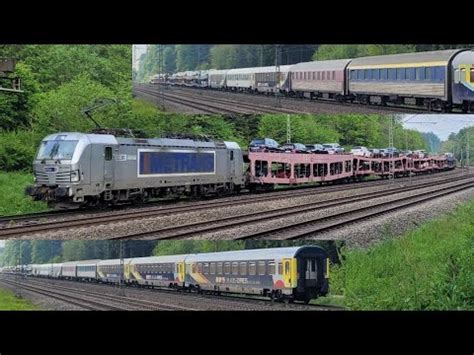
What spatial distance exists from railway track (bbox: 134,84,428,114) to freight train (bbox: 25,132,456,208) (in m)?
0.70

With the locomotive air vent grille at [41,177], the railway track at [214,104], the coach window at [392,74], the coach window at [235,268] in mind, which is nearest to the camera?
the locomotive air vent grille at [41,177]

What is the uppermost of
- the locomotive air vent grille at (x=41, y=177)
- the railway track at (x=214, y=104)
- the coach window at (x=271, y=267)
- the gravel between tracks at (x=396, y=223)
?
the railway track at (x=214, y=104)

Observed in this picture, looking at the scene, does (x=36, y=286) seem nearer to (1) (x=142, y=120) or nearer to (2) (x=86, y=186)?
(2) (x=86, y=186)

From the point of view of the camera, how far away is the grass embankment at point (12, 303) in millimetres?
10453

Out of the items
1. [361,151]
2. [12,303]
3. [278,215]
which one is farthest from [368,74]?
[12,303]

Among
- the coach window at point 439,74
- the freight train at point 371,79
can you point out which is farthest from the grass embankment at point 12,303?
the coach window at point 439,74

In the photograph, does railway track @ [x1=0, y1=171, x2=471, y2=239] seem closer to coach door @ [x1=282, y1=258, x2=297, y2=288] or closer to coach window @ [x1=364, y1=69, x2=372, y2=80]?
coach door @ [x1=282, y1=258, x2=297, y2=288]

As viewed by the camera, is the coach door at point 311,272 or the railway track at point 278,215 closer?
the coach door at point 311,272

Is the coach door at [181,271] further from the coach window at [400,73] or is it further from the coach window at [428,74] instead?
the coach window at [428,74]

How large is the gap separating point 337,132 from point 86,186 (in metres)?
4.24

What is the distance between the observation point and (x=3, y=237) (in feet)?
33.5

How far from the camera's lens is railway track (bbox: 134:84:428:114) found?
35.9 ft

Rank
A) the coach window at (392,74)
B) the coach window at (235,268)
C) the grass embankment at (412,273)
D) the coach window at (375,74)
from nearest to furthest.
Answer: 1. the grass embankment at (412,273)
2. the coach window at (235,268)
3. the coach window at (392,74)
4. the coach window at (375,74)

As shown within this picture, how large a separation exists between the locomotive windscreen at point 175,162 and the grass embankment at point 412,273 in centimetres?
297
